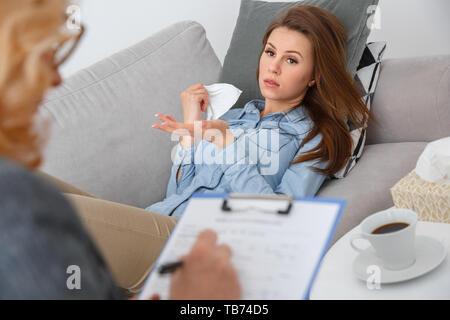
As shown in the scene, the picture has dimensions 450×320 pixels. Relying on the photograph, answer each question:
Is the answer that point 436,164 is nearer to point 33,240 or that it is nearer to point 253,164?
point 253,164

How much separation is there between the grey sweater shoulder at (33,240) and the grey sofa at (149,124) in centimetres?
106

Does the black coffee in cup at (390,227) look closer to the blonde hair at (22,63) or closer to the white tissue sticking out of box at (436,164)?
the white tissue sticking out of box at (436,164)

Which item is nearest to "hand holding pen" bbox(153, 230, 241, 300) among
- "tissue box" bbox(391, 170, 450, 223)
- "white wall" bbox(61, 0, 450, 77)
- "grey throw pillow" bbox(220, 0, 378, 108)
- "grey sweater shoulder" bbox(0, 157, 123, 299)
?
"grey sweater shoulder" bbox(0, 157, 123, 299)

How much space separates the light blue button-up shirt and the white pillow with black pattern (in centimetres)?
12

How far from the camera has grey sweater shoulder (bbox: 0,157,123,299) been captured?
20.7 inches

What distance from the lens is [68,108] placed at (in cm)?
177

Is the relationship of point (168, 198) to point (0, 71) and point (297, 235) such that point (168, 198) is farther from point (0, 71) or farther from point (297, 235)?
point (0, 71)

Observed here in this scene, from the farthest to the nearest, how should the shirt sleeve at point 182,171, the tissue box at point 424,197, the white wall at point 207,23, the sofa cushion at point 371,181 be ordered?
1. the white wall at point 207,23
2. the shirt sleeve at point 182,171
3. the sofa cushion at point 371,181
4. the tissue box at point 424,197

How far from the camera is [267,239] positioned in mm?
790

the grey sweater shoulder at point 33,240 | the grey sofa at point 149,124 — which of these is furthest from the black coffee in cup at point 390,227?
the grey sweater shoulder at point 33,240

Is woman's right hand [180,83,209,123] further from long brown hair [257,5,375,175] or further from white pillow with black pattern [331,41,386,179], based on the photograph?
white pillow with black pattern [331,41,386,179]

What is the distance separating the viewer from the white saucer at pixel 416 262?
3.17ft

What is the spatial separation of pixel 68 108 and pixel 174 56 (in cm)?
45

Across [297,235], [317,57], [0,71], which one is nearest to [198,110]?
[317,57]
